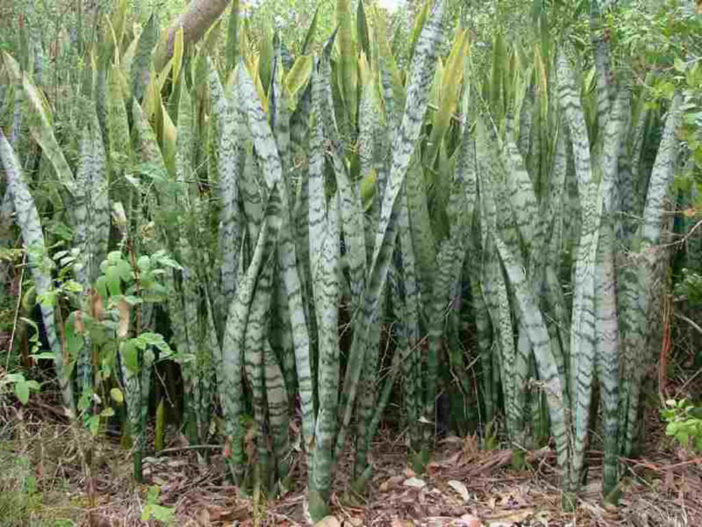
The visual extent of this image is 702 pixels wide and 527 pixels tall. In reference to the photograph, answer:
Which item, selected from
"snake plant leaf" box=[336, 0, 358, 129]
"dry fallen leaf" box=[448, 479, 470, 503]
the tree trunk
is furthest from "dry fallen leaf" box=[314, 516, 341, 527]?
the tree trunk

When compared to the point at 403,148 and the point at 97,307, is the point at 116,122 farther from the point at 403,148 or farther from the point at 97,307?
the point at 403,148

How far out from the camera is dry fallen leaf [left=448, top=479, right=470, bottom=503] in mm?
1529

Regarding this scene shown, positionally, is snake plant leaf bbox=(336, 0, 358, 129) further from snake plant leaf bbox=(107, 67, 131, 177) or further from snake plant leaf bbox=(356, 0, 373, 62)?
snake plant leaf bbox=(107, 67, 131, 177)

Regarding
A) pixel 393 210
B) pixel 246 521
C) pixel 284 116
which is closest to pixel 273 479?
pixel 246 521

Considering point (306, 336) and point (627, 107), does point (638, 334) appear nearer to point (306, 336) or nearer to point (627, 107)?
point (627, 107)

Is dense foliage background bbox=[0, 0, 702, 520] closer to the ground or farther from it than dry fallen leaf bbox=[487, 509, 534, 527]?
farther from it

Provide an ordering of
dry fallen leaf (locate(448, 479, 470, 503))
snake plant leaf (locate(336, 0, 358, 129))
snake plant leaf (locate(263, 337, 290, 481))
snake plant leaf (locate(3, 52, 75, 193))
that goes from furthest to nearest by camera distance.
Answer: snake plant leaf (locate(336, 0, 358, 129))
snake plant leaf (locate(3, 52, 75, 193))
dry fallen leaf (locate(448, 479, 470, 503))
snake plant leaf (locate(263, 337, 290, 481))

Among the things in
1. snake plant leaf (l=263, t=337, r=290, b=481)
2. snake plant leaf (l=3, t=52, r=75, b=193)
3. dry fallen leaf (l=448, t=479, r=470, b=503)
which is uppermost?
snake plant leaf (l=3, t=52, r=75, b=193)

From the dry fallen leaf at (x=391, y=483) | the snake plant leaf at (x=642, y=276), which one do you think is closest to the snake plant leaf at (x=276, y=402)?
the dry fallen leaf at (x=391, y=483)

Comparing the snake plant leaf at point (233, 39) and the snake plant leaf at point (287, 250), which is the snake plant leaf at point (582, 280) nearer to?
the snake plant leaf at point (287, 250)

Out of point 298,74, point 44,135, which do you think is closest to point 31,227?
point 44,135

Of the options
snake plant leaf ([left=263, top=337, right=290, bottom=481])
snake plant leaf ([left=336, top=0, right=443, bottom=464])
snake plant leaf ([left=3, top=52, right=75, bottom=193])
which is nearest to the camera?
snake plant leaf ([left=336, top=0, right=443, bottom=464])

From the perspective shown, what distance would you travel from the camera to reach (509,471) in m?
1.62

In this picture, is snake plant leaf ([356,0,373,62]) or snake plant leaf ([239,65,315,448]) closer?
snake plant leaf ([239,65,315,448])
